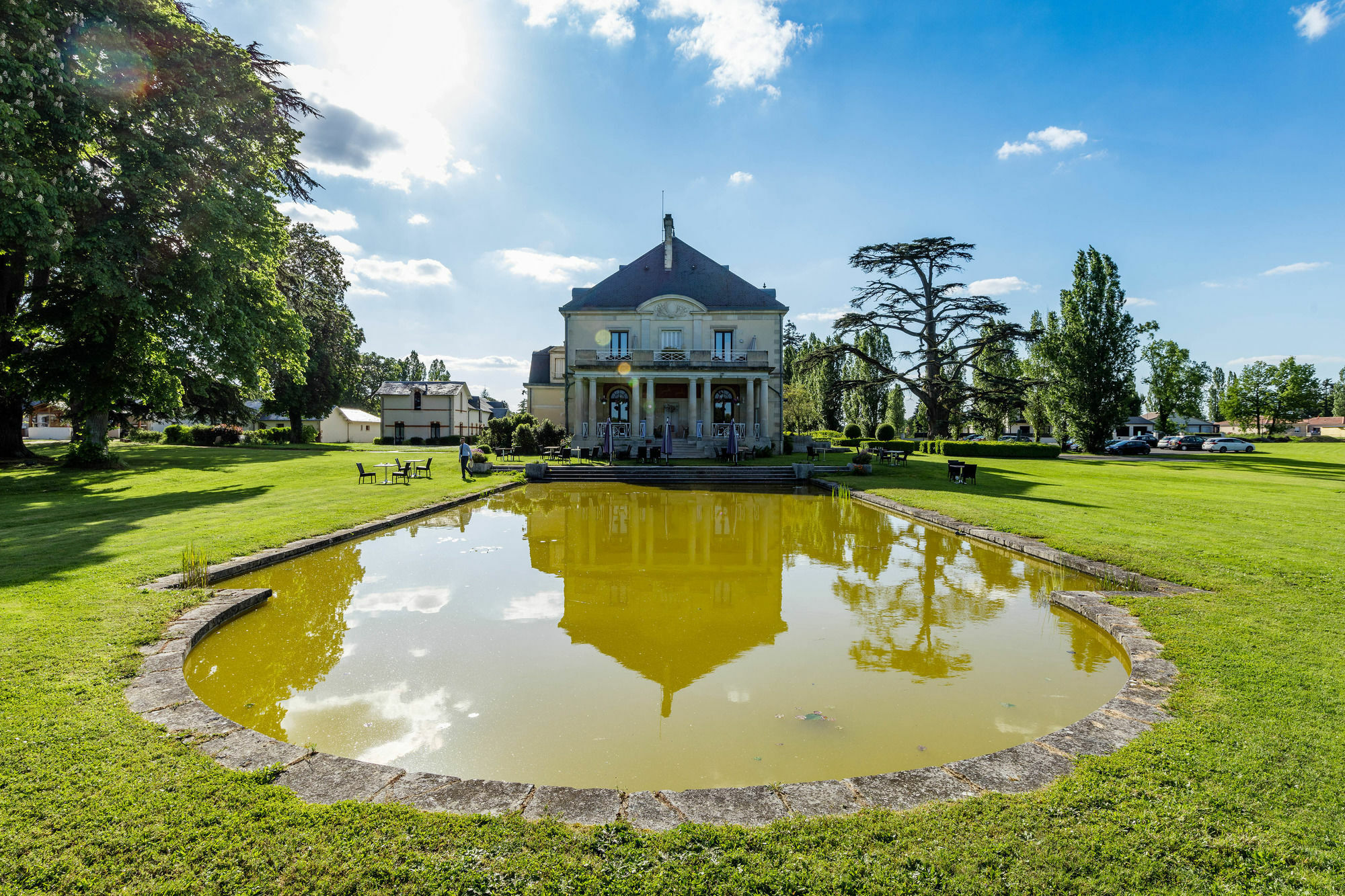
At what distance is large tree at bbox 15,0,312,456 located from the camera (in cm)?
1545

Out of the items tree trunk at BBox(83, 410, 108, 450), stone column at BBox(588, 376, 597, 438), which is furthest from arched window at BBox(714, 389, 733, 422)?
tree trunk at BBox(83, 410, 108, 450)

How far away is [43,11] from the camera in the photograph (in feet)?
44.5

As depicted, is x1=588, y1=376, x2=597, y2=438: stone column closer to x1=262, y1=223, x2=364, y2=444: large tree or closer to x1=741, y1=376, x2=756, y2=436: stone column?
x1=741, y1=376, x2=756, y2=436: stone column

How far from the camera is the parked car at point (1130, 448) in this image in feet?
126

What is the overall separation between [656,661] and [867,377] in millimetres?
51800

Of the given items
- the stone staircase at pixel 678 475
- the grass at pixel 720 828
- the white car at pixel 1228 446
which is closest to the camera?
the grass at pixel 720 828

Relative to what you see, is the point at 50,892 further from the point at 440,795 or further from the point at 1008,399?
the point at 1008,399

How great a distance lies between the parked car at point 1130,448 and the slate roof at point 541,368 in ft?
122

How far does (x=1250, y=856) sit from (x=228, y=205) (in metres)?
22.1

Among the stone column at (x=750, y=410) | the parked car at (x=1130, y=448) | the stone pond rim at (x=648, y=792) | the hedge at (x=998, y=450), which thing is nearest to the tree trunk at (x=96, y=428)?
the stone pond rim at (x=648, y=792)

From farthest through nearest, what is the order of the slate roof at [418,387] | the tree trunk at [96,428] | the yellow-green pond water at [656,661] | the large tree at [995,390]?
1. the slate roof at [418,387]
2. the large tree at [995,390]
3. the tree trunk at [96,428]
4. the yellow-green pond water at [656,661]

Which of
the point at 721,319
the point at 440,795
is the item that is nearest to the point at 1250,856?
the point at 440,795

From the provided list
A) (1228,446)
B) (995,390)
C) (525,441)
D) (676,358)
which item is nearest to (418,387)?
(525,441)

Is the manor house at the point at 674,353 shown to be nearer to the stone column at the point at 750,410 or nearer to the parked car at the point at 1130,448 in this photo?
the stone column at the point at 750,410
